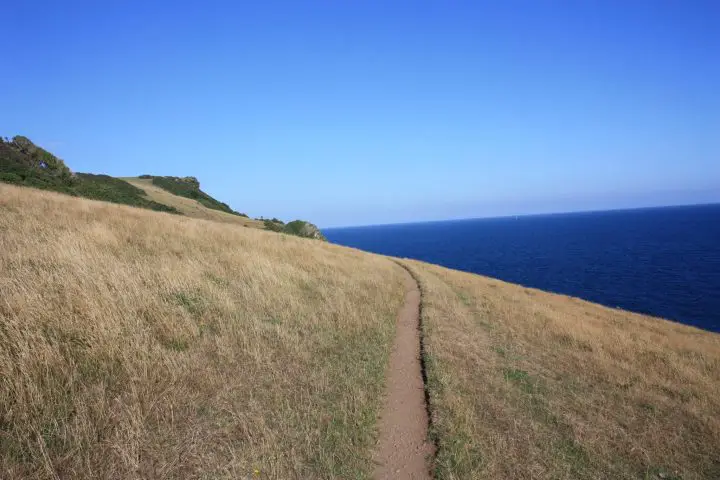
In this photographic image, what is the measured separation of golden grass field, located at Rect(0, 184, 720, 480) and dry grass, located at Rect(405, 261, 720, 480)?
5 centimetres

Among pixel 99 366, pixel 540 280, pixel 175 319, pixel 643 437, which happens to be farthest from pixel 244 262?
pixel 540 280

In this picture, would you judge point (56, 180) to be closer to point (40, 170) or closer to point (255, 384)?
point (40, 170)

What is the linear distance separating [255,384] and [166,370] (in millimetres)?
1466

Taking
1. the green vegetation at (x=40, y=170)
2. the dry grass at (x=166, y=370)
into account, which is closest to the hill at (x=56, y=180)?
the green vegetation at (x=40, y=170)

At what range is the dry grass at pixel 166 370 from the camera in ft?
13.8

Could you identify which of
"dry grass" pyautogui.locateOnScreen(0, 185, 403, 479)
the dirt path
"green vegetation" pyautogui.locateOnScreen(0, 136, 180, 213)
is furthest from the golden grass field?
"green vegetation" pyautogui.locateOnScreen(0, 136, 180, 213)

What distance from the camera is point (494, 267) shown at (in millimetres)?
74562

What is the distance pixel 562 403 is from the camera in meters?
8.05

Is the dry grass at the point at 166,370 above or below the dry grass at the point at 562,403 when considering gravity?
above

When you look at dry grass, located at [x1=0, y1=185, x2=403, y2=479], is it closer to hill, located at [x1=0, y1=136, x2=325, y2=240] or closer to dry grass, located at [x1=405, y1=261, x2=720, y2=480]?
dry grass, located at [x1=405, y1=261, x2=720, y2=480]

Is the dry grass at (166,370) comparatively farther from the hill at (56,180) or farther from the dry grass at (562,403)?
the hill at (56,180)

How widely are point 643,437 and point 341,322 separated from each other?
7.22 meters

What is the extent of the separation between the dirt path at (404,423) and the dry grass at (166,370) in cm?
26

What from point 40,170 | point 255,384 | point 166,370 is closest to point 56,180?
point 40,170
